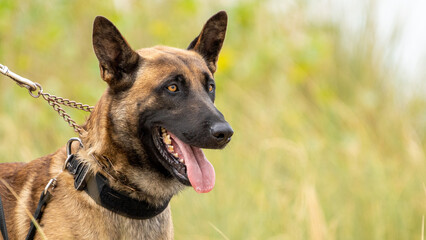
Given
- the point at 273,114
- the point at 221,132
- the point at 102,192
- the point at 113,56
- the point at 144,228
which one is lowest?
the point at 273,114

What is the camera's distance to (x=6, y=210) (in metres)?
2.92

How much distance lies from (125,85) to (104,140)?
0.31 metres

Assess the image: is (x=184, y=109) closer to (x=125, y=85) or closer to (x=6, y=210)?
(x=125, y=85)

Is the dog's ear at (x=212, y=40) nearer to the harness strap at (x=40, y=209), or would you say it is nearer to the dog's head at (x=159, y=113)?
the dog's head at (x=159, y=113)

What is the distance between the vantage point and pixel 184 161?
2863mm

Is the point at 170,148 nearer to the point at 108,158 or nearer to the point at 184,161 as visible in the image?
the point at 184,161

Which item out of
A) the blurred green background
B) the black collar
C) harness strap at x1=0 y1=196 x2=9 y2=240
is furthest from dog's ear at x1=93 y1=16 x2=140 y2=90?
the blurred green background

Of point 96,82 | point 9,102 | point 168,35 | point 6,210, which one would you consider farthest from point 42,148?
point 6,210

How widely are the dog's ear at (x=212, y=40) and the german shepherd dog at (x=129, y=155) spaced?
37 centimetres

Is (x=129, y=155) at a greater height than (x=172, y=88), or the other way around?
(x=172, y=88)

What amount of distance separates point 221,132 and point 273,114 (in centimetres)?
380

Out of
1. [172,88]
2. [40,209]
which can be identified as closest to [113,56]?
[172,88]

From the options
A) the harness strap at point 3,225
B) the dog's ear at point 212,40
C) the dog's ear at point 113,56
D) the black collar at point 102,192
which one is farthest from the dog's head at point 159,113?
the harness strap at point 3,225

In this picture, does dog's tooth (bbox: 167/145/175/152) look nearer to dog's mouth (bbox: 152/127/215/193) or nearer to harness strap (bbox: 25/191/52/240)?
dog's mouth (bbox: 152/127/215/193)
